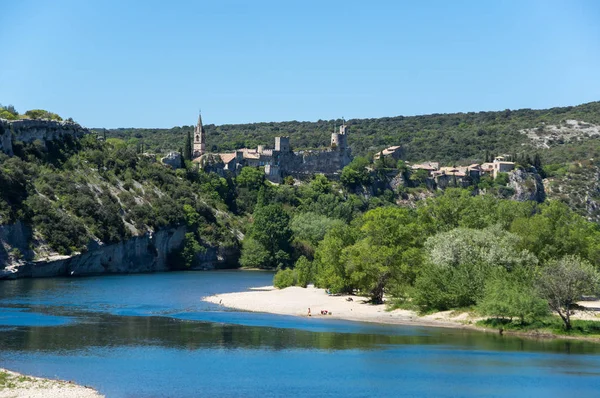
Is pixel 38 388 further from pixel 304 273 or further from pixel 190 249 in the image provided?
pixel 190 249

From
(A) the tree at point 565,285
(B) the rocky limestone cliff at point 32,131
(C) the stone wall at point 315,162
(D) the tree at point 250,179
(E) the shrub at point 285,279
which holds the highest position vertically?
(B) the rocky limestone cliff at point 32,131

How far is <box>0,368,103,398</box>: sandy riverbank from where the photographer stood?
34.2 metres

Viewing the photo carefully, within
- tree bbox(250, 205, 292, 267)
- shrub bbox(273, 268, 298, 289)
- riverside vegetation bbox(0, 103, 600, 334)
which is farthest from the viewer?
tree bbox(250, 205, 292, 267)

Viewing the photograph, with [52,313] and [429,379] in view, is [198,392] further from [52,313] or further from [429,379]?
[52,313]

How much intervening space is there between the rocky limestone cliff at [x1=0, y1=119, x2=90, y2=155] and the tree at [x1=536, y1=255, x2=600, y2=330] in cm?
7862

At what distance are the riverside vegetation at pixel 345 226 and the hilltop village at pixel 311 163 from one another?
4.11 meters

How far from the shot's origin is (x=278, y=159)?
177625mm

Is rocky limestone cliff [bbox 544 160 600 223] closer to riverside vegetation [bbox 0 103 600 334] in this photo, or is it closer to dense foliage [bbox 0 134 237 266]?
riverside vegetation [bbox 0 103 600 334]

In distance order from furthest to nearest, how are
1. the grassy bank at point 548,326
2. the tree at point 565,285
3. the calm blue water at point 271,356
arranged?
the grassy bank at point 548,326, the tree at point 565,285, the calm blue water at point 271,356

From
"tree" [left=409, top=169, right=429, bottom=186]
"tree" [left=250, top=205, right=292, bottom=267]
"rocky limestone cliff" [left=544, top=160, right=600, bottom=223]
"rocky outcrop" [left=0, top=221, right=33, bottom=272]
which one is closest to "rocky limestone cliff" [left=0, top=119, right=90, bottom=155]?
"rocky outcrop" [left=0, top=221, right=33, bottom=272]

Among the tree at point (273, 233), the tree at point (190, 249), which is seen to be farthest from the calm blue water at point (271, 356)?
the tree at point (190, 249)

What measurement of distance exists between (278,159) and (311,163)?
9.75m

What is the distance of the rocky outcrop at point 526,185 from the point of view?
169875 mm

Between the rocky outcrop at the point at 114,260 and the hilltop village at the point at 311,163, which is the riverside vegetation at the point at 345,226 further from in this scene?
the hilltop village at the point at 311,163
